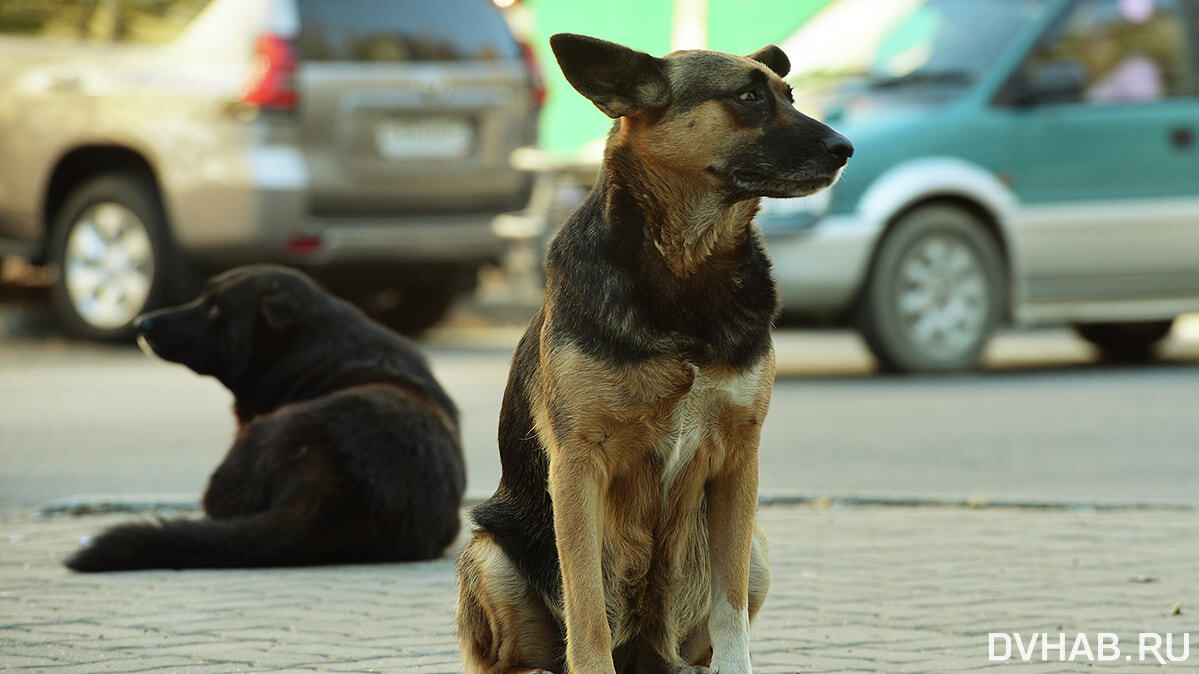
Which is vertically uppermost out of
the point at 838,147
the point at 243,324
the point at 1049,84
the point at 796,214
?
the point at 1049,84

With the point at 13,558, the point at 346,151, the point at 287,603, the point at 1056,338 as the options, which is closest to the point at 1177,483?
the point at 287,603

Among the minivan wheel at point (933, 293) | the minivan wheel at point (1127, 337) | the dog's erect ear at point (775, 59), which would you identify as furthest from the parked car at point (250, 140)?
the dog's erect ear at point (775, 59)

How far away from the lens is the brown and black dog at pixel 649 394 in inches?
141

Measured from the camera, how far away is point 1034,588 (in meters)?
5.06

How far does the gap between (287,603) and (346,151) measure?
678 cm

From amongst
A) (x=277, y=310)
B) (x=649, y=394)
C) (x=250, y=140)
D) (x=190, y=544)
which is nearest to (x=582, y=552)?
(x=649, y=394)

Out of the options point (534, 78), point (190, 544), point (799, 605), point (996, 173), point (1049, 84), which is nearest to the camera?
point (799, 605)

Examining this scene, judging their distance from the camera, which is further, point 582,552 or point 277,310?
point 277,310

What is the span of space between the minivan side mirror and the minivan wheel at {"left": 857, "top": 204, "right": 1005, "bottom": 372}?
2.71 ft

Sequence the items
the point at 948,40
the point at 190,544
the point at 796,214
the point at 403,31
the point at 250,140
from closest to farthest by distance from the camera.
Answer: the point at 190,544 < the point at 796,214 < the point at 948,40 < the point at 250,140 < the point at 403,31

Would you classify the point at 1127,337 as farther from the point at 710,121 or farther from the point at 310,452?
the point at 710,121

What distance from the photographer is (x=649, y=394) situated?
3568 mm

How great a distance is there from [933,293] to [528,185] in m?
3.29

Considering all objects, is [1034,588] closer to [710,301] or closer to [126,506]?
[710,301]
